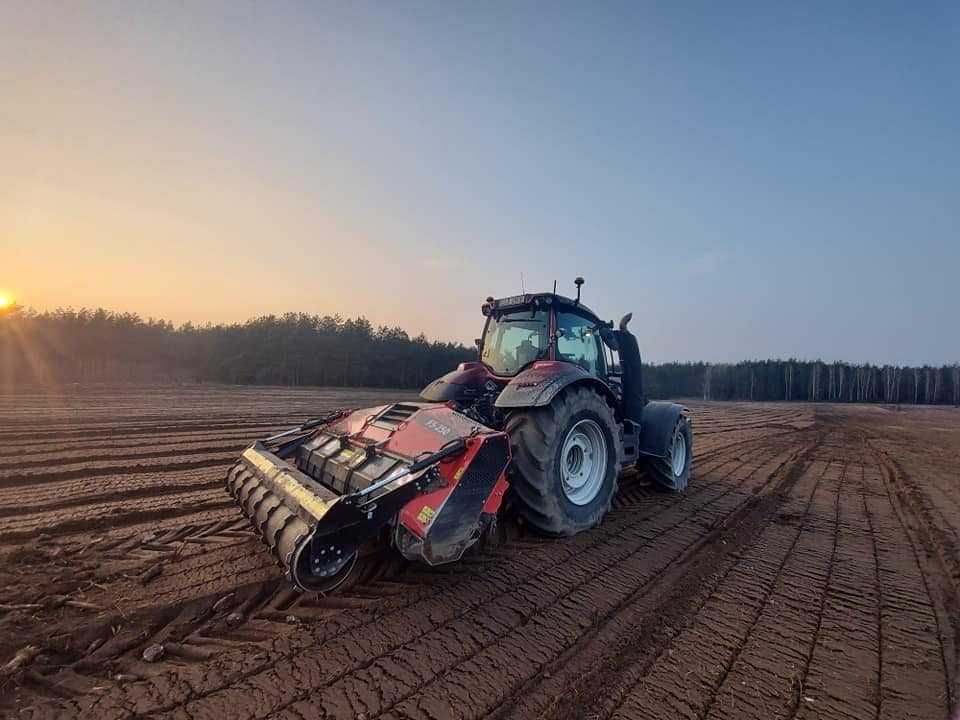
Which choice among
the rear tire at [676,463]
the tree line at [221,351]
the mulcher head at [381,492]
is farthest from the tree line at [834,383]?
the mulcher head at [381,492]

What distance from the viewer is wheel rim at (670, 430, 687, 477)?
6656 mm

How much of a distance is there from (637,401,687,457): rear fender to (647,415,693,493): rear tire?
3.1 inches

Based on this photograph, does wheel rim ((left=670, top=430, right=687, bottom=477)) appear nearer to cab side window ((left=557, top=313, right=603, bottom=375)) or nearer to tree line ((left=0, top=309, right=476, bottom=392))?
cab side window ((left=557, top=313, right=603, bottom=375))

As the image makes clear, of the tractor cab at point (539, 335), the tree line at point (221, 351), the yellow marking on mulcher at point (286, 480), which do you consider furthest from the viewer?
the tree line at point (221, 351)

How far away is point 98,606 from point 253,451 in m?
1.86

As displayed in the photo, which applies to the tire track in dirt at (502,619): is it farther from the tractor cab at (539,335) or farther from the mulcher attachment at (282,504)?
the tractor cab at (539,335)

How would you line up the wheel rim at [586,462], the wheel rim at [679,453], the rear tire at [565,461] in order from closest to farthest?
the rear tire at [565,461] < the wheel rim at [586,462] < the wheel rim at [679,453]

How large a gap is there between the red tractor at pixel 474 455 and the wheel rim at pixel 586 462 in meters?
0.01

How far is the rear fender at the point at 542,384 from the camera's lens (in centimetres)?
405

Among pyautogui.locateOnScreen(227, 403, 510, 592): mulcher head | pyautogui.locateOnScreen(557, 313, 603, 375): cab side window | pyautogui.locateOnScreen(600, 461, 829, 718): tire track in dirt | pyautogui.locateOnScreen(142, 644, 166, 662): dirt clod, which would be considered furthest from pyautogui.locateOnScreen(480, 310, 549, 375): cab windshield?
pyautogui.locateOnScreen(142, 644, 166, 662): dirt clod

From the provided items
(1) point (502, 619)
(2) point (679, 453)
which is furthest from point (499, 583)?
(2) point (679, 453)

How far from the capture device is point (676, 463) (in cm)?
686

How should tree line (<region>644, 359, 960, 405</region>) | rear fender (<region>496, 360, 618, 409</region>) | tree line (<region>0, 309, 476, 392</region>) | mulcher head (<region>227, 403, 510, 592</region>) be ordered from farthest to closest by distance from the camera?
tree line (<region>644, 359, 960, 405</region>) → tree line (<region>0, 309, 476, 392</region>) → rear fender (<region>496, 360, 618, 409</region>) → mulcher head (<region>227, 403, 510, 592</region>)

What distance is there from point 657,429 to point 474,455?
3.84 meters
